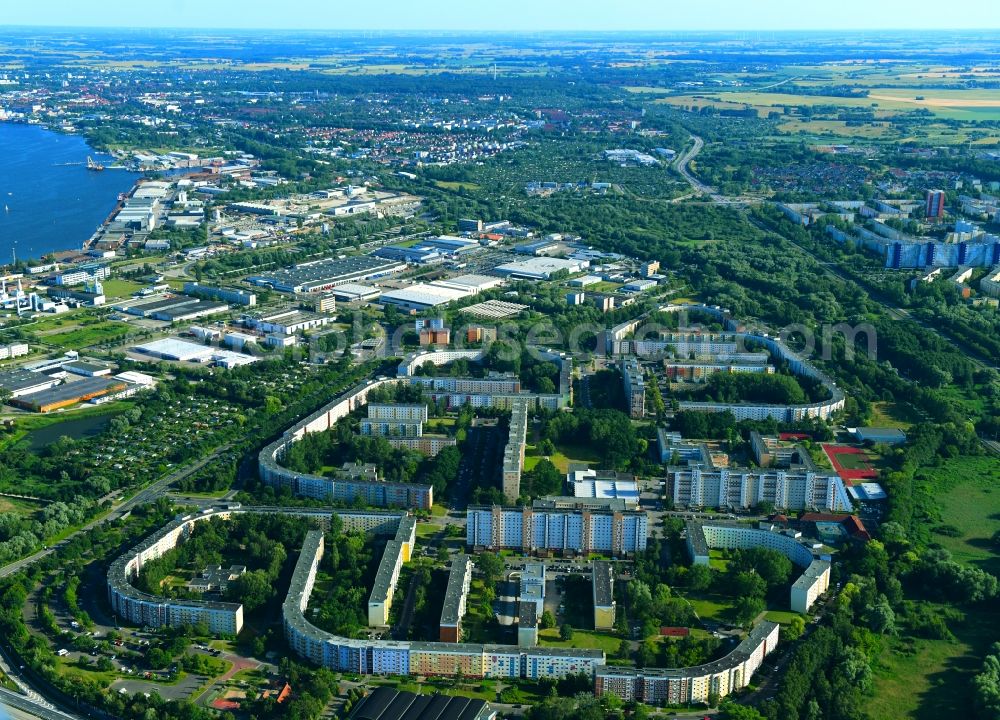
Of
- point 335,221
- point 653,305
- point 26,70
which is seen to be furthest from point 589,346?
point 26,70

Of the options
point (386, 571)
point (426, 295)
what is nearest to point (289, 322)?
point (426, 295)

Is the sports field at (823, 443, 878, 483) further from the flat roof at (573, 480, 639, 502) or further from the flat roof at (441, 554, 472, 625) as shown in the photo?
the flat roof at (441, 554, 472, 625)

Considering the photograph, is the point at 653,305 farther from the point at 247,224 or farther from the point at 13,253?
the point at 13,253

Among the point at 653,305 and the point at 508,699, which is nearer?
the point at 508,699

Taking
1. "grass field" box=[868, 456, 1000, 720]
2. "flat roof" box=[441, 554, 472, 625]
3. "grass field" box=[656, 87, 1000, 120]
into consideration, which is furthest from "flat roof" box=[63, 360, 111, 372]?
"grass field" box=[656, 87, 1000, 120]

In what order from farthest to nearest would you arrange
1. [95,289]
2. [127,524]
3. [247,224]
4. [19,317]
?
[247,224] < [95,289] < [19,317] < [127,524]

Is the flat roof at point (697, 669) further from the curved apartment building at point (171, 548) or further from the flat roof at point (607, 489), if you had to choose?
the flat roof at point (607, 489)

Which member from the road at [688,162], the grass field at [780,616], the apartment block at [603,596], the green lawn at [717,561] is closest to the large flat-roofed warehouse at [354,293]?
the green lawn at [717,561]
